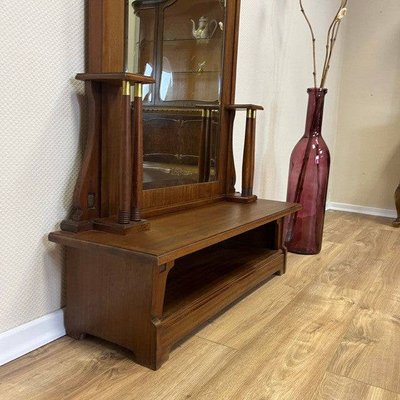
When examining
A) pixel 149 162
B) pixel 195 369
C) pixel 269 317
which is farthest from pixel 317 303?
pixel 149 162

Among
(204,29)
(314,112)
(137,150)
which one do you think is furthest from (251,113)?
(137,150)

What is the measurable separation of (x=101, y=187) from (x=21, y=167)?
212 mm

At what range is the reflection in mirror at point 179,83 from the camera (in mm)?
1264

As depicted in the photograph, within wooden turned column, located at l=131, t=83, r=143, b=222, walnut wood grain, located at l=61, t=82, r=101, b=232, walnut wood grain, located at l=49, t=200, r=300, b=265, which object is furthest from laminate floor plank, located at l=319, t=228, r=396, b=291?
walnut wood grain, located at l=61, t=82, r=101, b=232

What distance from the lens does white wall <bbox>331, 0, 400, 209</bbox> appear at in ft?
10.5

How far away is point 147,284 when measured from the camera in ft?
3.20

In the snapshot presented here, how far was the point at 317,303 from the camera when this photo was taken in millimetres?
1467

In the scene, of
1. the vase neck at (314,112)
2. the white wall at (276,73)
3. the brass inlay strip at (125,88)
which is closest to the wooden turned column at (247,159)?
the white wall at (276,73)

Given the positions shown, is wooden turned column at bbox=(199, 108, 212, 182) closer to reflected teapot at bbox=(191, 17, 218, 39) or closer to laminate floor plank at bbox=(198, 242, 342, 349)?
reflected teapot at bbox=(191, 17, 218, 39)

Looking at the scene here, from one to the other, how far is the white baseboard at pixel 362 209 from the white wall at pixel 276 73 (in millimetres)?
973

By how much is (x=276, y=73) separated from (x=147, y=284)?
1.68 m

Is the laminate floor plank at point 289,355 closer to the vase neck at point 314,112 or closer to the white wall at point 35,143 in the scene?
the white wall at point 35,143

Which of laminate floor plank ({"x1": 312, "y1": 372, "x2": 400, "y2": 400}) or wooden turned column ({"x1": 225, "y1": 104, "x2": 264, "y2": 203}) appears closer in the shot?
laminate floor plank ({"x1": 312, "y1": 372, "x2": 400, "y2": 400})

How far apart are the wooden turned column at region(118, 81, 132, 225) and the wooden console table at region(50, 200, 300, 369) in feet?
0.23
